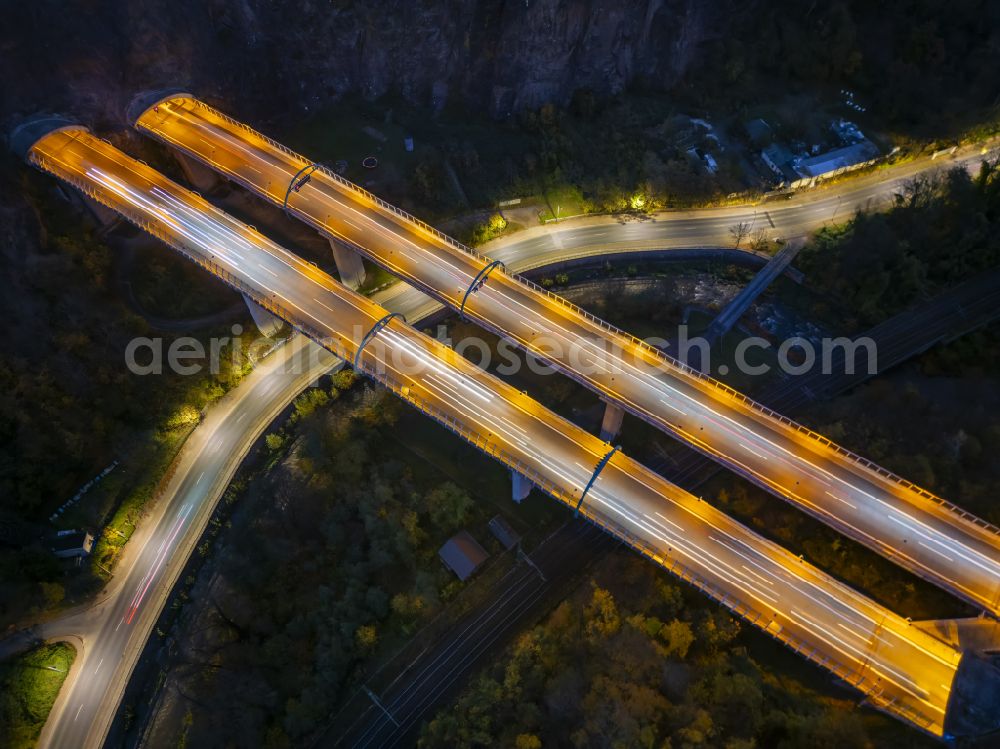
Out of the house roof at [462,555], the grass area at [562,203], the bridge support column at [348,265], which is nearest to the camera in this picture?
the house roof at [462,555]

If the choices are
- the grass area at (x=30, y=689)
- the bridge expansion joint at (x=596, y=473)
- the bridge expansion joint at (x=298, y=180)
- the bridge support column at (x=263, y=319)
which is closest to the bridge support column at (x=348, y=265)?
the bridge expansion joint at (x=298, y=180)

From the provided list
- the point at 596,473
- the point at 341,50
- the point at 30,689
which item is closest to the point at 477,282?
the point at 596,473

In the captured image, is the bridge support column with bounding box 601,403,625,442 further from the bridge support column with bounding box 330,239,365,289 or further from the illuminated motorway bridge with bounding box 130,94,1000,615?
the bridge support column with bounding box 330,239,365,289

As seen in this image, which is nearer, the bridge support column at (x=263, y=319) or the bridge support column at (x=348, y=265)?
the bridge support column at (x=263, y=319)

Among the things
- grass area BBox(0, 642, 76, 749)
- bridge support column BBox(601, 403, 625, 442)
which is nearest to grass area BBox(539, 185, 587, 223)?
bridge support column BBox(601, 403, 625, 442)

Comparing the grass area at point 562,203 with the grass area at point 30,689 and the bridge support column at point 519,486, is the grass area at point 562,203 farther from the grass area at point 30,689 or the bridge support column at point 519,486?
the grass area at point 30,689

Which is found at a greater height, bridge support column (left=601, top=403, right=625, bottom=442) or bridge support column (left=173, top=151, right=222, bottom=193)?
bridge support column (left=601, top=403, right=625, bottom=442)
